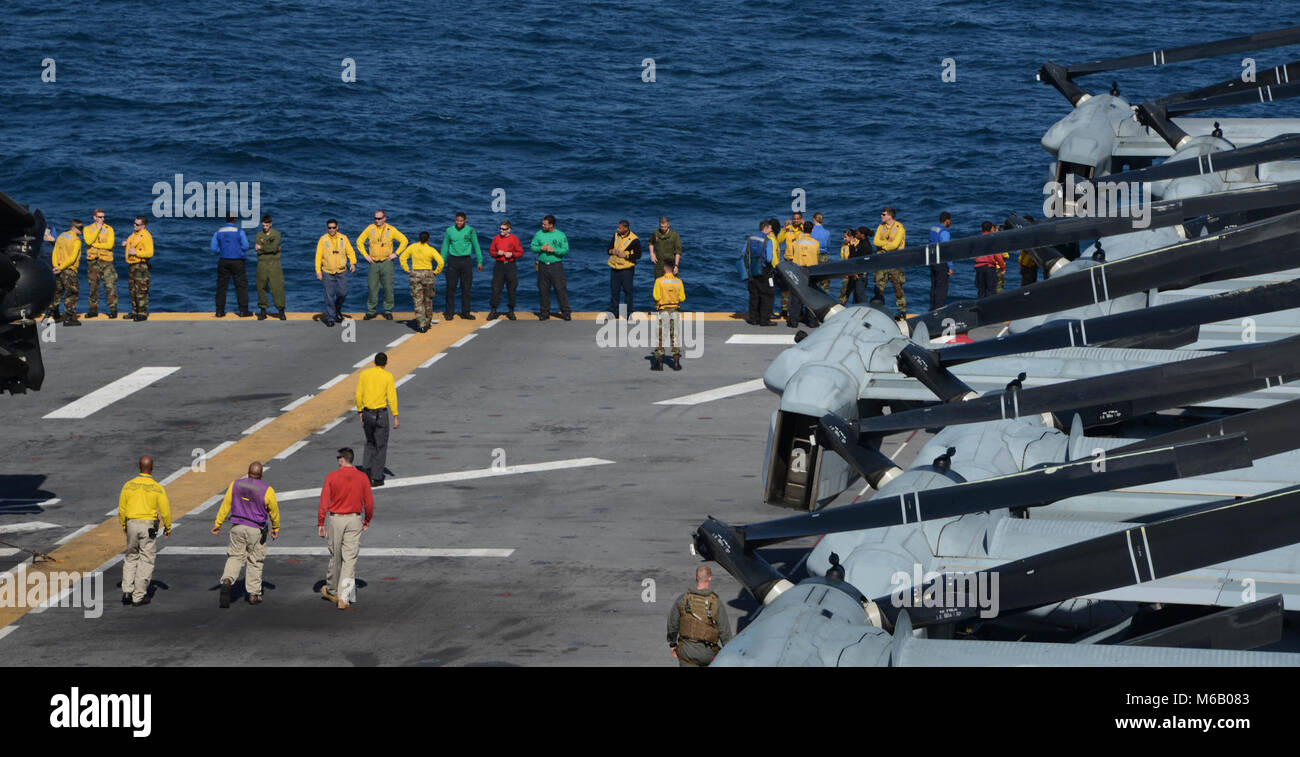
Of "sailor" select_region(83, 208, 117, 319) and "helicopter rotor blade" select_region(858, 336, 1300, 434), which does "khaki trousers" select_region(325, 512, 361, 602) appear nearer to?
"helicopter rotor blade" select_region(858, 336, 1300, 434)

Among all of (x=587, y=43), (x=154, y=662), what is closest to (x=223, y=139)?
(x=587, y=43)

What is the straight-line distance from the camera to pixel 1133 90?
86750 millimetres

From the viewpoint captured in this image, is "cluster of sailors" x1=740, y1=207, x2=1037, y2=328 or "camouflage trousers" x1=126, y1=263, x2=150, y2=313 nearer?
"cluster of sailors" x1=740, y1=207, x2=1037, y2=328

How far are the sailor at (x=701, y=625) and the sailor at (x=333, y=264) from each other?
74.2 ft

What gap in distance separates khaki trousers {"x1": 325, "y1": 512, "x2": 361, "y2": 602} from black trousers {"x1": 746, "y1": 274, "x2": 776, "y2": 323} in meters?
18.3

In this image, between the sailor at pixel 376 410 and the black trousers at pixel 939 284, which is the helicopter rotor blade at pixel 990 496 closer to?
the sailor at pixel 376 410

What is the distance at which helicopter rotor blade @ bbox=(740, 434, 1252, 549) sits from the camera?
10.2m

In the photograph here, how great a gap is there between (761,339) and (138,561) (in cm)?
1890

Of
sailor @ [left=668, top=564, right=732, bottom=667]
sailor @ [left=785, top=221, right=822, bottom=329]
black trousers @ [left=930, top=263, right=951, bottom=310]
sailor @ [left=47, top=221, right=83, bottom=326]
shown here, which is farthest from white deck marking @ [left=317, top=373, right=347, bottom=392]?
sailor @ [left=668, top=564, right=732, bottom=667]

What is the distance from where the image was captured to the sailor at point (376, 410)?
26.2 m

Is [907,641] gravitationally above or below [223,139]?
below
